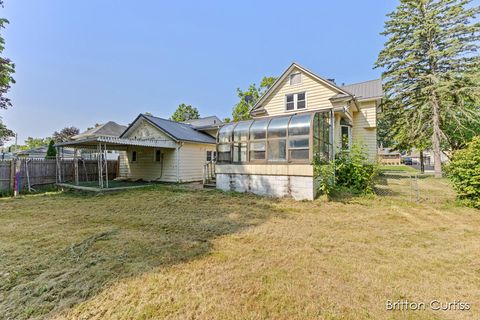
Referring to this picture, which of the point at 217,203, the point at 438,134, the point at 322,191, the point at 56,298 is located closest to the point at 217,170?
the point at 217,203

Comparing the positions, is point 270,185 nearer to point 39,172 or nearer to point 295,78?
point 295,78

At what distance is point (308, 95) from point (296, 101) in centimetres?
81

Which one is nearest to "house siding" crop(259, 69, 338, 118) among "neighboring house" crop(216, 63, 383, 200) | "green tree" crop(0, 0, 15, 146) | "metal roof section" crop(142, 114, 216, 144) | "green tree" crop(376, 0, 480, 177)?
"neighboring house" crop(216, 63, 383, 200)

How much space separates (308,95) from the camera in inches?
523

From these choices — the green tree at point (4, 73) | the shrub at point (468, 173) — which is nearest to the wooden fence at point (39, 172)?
the green tree at point (4, 73)

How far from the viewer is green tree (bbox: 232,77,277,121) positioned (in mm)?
25562

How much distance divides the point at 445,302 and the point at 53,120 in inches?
1768

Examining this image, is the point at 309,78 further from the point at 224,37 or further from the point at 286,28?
the point at 224,37

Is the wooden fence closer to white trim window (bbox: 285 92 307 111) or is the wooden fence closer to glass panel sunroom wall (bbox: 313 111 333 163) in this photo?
white trim window (bbox: 285 92 307 111)

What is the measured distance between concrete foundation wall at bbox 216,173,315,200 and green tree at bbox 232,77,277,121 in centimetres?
1638

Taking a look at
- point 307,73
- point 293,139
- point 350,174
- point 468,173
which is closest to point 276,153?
point 293,139

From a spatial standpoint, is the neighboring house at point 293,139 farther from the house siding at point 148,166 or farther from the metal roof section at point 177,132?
the house siding at point 148,166

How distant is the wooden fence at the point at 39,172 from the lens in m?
10.6

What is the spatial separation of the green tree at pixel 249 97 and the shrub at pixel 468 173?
66.1 ft
